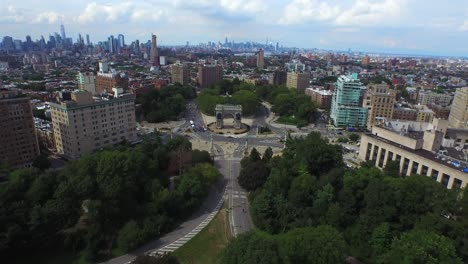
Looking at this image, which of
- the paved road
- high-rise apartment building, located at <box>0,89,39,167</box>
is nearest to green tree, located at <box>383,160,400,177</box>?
the paved road

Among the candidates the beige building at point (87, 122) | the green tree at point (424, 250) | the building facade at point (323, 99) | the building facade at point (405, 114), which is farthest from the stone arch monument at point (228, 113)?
the green tree at point (424, 250)

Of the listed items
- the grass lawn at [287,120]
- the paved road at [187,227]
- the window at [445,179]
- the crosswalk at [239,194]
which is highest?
the window at [445,179]

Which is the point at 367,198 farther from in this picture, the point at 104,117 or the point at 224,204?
the point at 104,117

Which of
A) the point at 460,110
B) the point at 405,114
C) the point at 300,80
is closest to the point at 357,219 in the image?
the point at 405,114

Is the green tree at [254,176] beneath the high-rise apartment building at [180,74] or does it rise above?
beneath

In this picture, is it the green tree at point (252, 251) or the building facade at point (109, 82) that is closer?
the green tree at point (252, 251)

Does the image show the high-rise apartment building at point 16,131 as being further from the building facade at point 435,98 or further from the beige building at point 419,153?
the building facade at point 435,98

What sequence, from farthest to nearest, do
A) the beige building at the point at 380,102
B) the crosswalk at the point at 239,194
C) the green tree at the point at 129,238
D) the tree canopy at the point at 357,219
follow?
the beige building at the point at 380,102 → the crosswalk at the point at 239,194 → the green tree at the point at 129,238 → the tree canopy at the point at 357,219
